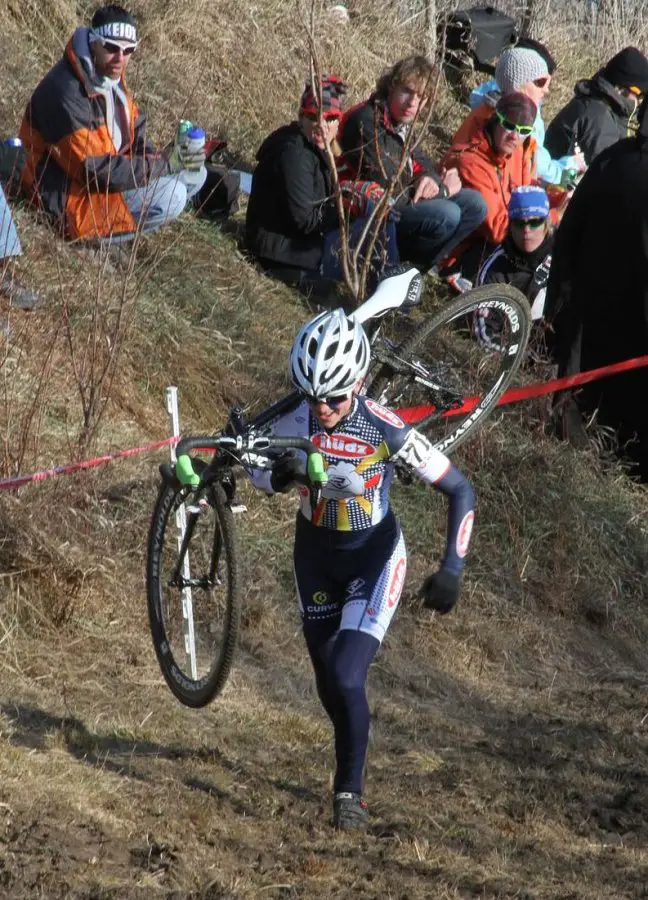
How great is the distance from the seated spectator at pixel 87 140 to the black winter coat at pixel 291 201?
45.3 inches

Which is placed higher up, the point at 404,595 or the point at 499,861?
the point at 499,861

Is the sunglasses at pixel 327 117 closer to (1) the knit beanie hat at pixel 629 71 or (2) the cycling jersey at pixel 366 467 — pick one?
(1) the knit beanie hat at pixel 629 71

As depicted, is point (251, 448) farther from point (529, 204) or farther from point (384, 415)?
point (529, 204)

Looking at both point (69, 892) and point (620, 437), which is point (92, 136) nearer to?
point (620, 437)

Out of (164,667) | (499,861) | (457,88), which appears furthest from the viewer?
(457,88)

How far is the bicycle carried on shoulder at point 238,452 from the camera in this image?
16.1 feet

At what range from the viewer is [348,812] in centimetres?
516

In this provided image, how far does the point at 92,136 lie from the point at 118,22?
2.26 feet

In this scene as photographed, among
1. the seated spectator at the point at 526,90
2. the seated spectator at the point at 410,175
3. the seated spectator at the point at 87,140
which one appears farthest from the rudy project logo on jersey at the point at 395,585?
the seated spectator at the point at 526,90

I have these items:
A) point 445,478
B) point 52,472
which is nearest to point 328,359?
point 445,478

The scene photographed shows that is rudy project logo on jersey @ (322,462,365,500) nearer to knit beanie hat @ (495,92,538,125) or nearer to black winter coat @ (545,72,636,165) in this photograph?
knit beanie hat @ (495,92,538,125)

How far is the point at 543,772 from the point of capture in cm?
608

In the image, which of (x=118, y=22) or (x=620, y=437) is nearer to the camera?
(x=118, y=22)

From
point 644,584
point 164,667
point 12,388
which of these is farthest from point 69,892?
point 644,584
